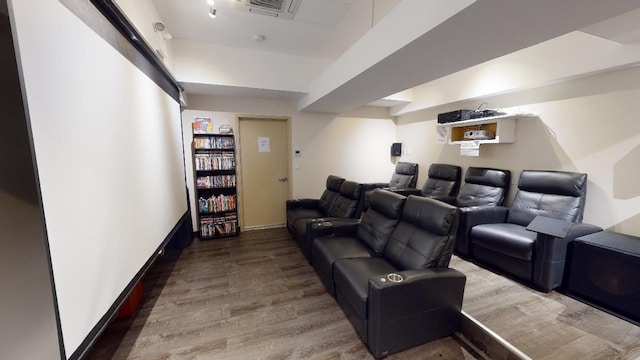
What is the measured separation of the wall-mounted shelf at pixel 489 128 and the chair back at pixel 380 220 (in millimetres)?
1840

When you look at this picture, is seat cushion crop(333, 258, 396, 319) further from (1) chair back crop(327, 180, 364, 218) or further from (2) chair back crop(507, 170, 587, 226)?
(2) chair back crop(507, 170, 587, 226)

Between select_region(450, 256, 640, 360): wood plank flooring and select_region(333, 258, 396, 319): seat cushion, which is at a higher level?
select_region(333, 258, 396, 319): seat cushion

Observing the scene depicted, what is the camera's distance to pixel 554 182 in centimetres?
269

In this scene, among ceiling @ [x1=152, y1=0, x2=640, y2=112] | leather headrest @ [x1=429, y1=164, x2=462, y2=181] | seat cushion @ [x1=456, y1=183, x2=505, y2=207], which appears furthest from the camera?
leather headrest @ [x1=429, y1=164, x2=462, y2=181]

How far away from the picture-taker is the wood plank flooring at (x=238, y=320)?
1.75 metres

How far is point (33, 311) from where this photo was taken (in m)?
0.93

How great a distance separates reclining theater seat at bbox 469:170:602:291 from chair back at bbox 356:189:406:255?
1237 mm

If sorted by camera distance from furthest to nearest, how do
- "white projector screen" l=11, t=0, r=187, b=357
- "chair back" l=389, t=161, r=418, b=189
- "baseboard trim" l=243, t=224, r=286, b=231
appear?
"chair back" l=389, t=161, r=418, b=189 → "baseboard trim" l=243, t=224, r=286, b=231 → "white projector screen" l=11, t=0, r=187, b=357

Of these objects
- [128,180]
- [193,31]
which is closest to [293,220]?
[128,180]

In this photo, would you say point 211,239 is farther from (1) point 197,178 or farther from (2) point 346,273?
(2) point 346,273

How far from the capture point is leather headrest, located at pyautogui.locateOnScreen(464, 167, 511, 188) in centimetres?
326

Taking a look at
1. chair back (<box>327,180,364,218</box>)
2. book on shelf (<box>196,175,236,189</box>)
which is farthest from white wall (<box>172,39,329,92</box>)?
chair back (<box>327,180,364,218</box>)

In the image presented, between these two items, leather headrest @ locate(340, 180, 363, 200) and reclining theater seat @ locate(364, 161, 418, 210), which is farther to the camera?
reclining theater seat @ locate(364, 161, 418, 210)

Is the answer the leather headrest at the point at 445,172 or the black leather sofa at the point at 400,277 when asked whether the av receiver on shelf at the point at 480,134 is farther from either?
the black leather sofa at the point at 400,277
